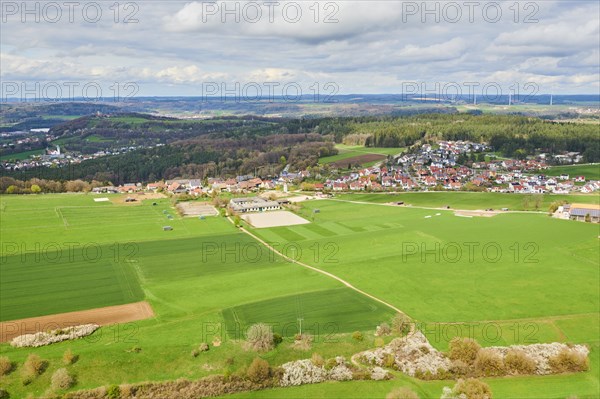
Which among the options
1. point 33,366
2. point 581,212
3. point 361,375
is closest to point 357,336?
point 361,375

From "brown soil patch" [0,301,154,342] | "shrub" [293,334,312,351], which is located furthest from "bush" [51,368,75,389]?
"shrub" [293,334,312,351]

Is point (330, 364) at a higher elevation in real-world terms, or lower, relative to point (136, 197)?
lower

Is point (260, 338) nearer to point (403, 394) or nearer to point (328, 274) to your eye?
point (403, 394)

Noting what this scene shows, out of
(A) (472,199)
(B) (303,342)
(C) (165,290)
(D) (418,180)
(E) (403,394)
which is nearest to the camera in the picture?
(E) (403,394)

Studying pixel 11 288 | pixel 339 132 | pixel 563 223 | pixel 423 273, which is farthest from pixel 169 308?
pixel 339 132

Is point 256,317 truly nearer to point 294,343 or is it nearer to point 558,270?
point 294,343

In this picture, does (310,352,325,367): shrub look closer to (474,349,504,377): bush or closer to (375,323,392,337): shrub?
(375,323,392,337): shrub

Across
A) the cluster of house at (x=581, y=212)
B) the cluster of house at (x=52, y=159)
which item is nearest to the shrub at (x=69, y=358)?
the cluster of house at (x=581, y=212)
